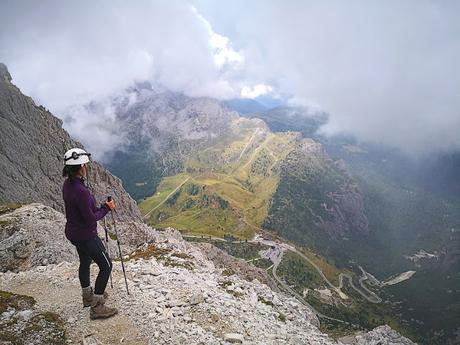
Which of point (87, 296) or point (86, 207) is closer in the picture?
point (86, 207)

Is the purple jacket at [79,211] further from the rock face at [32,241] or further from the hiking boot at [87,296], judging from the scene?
the rock face at [32,241]

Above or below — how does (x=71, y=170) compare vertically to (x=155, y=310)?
above

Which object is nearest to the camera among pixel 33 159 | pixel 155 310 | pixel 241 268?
pixel 155 310

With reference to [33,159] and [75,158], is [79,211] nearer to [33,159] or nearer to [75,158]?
[75,158]

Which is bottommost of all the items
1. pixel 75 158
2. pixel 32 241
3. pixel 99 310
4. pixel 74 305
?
pixel 99 310

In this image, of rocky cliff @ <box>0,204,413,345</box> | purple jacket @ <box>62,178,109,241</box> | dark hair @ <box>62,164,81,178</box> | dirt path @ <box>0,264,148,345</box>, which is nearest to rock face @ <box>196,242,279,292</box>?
rocky cliff @ <box>0,204,413,345</box>

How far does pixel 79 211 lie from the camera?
1482 cm

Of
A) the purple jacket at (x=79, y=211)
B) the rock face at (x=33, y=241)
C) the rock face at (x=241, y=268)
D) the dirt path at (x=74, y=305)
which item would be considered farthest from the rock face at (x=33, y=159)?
the purple jacket at (x=79, y=211)

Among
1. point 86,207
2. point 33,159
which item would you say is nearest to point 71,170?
point 86,207

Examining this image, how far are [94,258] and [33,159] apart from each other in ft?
312

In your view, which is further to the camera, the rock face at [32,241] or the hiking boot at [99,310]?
the rock face at [32,241]

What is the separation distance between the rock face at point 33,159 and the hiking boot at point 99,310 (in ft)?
223

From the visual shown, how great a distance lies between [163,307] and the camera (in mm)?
17688

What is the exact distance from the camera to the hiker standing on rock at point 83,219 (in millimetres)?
14562
